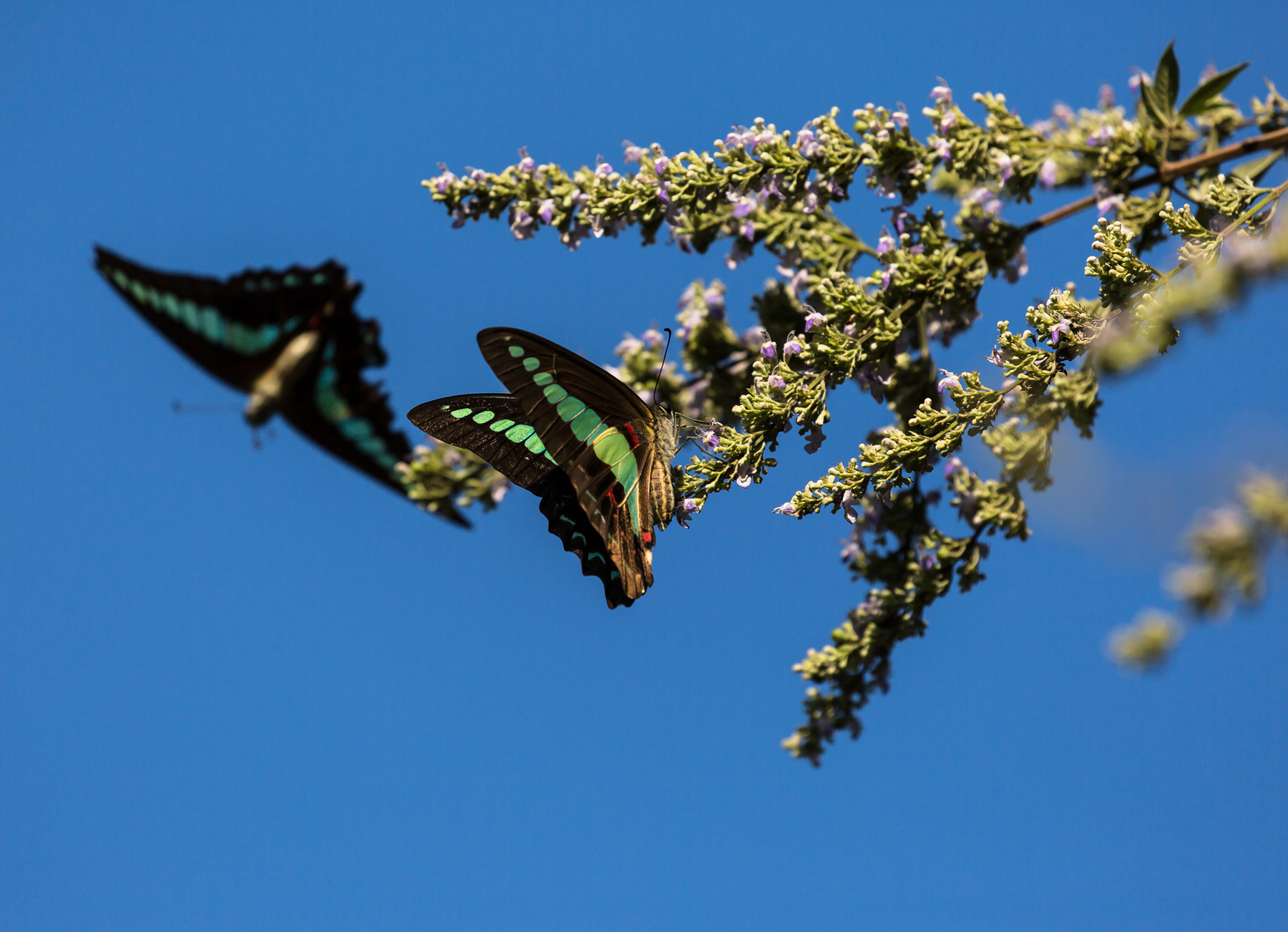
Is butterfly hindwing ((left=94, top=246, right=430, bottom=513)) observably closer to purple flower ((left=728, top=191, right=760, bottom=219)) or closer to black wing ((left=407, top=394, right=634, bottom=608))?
black wing ((left=407, top=394, right=634, bottom=608))

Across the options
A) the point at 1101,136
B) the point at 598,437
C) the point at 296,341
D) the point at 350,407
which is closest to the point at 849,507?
the point at 598,437

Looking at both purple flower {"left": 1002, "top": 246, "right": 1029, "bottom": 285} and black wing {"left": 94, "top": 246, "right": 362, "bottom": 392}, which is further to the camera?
black wing {"left": 94, "top": 246, "right": 362, "bottom": 392}

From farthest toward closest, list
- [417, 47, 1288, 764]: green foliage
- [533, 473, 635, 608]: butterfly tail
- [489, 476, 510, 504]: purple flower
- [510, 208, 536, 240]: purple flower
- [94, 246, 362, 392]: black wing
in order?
[94, 246, 362, 392]: black wing
[489, 476, 510, 504]: purple flower
[510, 208, 536, 240]: purple flower
[533, 473, 635, 608]: butterfly tail
[417, 47, 1288, 764]: green foliage

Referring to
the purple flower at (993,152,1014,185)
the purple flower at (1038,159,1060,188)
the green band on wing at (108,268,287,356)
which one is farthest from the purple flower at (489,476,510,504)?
the purple flower at (1038,159,1060,188)

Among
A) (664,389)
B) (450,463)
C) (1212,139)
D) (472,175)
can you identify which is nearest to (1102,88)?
(1212,139)

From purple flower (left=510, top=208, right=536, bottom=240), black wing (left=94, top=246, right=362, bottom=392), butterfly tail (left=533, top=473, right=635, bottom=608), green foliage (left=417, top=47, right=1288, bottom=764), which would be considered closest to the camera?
green foliage (left=417, top=47, right=1288, bottom=764)

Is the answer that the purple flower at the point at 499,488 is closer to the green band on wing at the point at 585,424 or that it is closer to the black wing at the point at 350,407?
the black wing at the point at 350,407

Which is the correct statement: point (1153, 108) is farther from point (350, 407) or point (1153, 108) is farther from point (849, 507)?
point (350, 407)

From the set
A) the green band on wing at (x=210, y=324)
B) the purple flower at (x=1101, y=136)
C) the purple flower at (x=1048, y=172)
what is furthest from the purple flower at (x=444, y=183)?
the purple flower at (x=1101, y=136)
